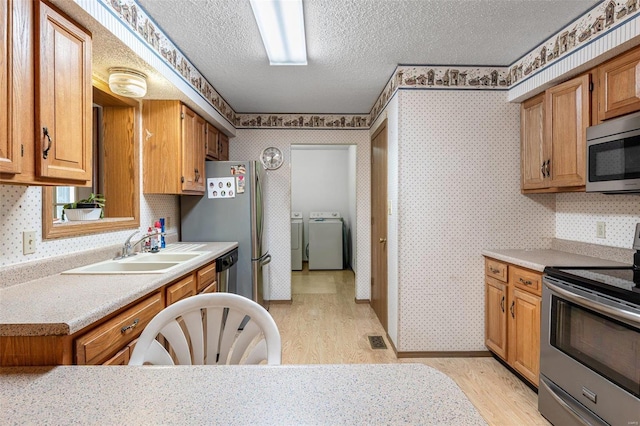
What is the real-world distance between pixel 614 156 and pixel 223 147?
11.2 ft

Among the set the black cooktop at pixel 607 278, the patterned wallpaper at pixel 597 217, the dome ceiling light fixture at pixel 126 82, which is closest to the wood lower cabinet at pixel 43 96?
the dome ceiling light fixture at pixel 126 82

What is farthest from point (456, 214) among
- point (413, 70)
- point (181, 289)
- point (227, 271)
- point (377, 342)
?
point (181, 289)

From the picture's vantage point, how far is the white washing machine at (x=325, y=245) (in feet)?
20.2

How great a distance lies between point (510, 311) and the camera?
2352 millimetres

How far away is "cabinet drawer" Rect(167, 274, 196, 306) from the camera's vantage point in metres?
1.87

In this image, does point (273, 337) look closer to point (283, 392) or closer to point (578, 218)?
point (283, 392)

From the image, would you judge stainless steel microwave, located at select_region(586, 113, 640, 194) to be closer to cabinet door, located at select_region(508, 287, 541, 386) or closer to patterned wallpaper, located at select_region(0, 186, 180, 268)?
cabinet door, located at select_region(508, 287, 541, 386)

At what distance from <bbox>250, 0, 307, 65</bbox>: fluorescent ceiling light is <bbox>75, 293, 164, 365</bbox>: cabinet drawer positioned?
5.50 ft

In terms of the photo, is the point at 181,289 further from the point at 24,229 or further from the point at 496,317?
the point at 496,317

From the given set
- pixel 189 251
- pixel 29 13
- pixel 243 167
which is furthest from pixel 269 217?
pixel 29 13

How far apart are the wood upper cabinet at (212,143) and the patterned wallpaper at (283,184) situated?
22.1 inches

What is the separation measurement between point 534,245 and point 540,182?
59cm

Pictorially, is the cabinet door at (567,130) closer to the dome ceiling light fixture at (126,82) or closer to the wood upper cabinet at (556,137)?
the wood upper cabinet at (556,137)

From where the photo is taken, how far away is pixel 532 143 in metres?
2.55
